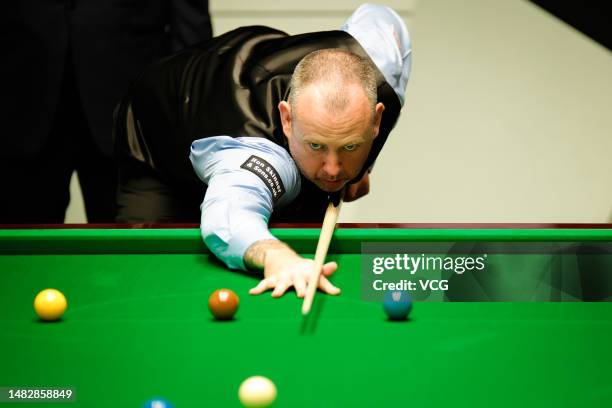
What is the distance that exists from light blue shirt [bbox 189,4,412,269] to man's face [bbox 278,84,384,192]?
0.07 m

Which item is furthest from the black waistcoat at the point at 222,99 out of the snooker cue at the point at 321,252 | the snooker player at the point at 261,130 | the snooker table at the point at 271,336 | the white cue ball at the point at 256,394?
the white cue ball at the point at 256,394

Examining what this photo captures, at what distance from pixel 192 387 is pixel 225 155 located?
3.64ft

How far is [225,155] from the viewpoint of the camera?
7.34 ft

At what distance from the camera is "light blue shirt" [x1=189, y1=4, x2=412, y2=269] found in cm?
191

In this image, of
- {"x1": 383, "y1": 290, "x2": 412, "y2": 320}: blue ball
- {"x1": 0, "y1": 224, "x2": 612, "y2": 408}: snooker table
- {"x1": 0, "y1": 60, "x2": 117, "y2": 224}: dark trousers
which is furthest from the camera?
{"x1": 0, "y1": 60, "x2": 117, "y2": 224}: dark trousers

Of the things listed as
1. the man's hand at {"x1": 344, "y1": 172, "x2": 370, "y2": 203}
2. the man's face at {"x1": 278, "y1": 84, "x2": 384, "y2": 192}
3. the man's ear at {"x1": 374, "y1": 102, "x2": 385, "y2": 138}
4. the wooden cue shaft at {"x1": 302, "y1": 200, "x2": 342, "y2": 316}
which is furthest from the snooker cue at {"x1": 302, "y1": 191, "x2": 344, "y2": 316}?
the man's hand at {"x1": 344, "y1": 172, "x2": 370, "y2": 203}

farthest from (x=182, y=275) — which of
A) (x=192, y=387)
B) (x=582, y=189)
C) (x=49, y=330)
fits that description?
(x=582, y=189)

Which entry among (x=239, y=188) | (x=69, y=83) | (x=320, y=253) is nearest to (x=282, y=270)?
(x=320, y=253)

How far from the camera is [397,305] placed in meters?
1.51

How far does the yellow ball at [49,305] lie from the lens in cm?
155

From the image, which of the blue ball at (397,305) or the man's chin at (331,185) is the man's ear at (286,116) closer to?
the man's chin at (331,185)

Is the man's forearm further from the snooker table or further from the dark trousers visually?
the dark trousers

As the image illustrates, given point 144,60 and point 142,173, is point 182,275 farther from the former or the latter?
point 144,60

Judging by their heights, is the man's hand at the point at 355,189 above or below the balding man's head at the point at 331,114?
above
